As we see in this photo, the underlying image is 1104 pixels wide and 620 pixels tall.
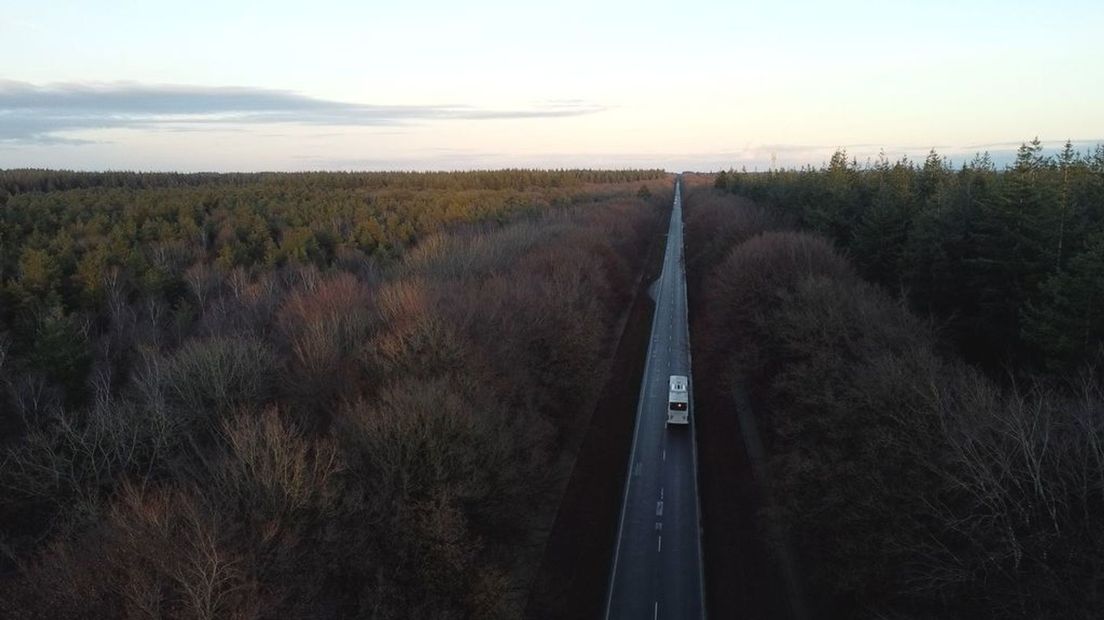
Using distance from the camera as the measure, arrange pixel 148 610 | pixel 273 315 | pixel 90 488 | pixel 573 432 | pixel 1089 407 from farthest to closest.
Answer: pixel 273 315
pixel 573 432
pixel 90 488
pixel 1089 407
pixel 148 610

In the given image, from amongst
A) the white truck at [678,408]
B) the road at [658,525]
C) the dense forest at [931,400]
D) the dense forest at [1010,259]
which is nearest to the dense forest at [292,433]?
the road at [658,525]

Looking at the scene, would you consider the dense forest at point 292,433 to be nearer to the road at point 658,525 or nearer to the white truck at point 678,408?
the road at point 658,525

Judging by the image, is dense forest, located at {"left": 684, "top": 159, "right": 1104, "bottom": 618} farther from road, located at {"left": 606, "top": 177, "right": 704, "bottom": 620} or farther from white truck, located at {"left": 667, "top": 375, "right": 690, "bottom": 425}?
white truck, located at {"left": 667, "top": 375, "right": 690, "bottom": 425}

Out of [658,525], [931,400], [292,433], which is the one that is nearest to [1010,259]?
[931,400]

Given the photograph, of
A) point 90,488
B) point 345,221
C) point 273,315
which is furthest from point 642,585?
point 345,221

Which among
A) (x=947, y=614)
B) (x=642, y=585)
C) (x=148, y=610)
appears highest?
(x=148, y=610)

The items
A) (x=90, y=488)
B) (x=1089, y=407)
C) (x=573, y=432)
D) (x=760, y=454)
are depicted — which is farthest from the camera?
(x=573, y=432)

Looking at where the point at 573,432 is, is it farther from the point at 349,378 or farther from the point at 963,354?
the point at 963,354
